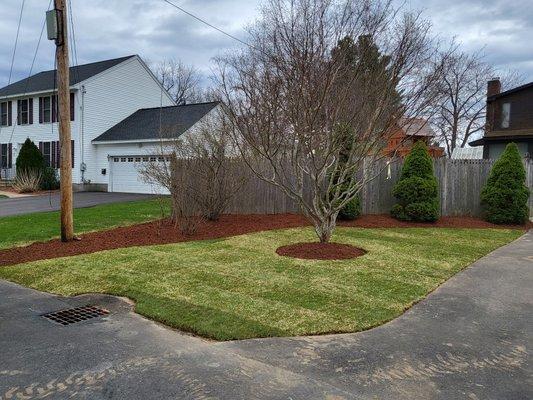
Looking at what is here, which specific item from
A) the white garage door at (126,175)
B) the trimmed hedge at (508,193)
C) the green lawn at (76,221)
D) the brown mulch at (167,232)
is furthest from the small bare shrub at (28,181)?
the trimmed hedge at (508,193)

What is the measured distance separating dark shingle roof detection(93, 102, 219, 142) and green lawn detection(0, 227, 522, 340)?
14360mm

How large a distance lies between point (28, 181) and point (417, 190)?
2018 cm

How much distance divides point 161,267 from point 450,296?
423 cm

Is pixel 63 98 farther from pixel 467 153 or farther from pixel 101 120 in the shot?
pixel 467 153

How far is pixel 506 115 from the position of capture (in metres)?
23.9

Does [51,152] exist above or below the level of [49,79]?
below

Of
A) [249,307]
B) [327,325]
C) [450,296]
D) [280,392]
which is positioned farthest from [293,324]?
[450,296]

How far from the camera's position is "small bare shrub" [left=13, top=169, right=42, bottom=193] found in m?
23.7

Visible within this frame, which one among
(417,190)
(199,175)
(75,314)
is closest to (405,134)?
(417,190)

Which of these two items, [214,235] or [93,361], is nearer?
[93,361]

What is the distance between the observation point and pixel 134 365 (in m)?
3.72

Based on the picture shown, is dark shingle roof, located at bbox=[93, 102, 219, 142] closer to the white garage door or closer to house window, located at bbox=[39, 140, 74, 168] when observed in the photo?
the white garage door

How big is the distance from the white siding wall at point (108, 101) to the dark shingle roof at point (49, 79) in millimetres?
583

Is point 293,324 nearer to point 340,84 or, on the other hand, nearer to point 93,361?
point 93,361
